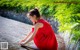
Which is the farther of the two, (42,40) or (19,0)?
(42,40)

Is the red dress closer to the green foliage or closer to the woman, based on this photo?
the woman

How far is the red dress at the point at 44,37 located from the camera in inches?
122

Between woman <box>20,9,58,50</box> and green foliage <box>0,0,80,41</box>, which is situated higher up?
green foliage <box>0,0,80,41</box>

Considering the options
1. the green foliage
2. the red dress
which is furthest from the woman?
the green foliage

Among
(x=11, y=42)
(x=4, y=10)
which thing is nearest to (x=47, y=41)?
(x=11, y=42)

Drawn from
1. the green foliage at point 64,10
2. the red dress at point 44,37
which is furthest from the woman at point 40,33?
the green foliage at point 64,10

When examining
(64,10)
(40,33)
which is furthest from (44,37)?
(64,10)

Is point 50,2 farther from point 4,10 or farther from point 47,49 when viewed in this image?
point 4,10

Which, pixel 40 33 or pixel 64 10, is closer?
pixel 64 10

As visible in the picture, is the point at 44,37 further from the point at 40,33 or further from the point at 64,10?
the point at 64,10

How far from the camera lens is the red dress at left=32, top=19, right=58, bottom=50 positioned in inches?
122

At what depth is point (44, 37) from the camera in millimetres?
3146

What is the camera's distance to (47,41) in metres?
3.16

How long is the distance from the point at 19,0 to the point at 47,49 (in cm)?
240
